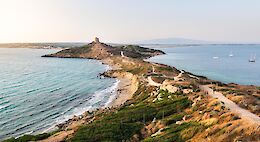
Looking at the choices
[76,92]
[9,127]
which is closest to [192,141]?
[9,127]

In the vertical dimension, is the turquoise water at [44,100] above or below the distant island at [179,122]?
below

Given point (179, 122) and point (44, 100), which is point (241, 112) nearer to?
point (179, 122)

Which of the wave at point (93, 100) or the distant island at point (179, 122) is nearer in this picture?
the distant island at point (179, 122)

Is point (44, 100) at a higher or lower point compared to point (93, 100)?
higher

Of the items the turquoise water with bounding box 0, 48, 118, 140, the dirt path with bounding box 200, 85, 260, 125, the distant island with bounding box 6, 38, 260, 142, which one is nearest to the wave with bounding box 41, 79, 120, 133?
the turquoise water with bounding box 0, 48, 118, 140

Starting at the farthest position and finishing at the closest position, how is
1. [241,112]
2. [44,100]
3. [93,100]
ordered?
[93,100] < [44,100] < [241,112]

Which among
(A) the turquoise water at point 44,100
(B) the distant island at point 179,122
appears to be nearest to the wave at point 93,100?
(A) the turquoise water at point 44,100

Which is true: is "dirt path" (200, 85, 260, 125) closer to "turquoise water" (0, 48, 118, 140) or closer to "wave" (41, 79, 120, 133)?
"wave" (41, 79, 120, 133)

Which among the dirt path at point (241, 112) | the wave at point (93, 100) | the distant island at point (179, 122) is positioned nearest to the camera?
the distant island at point (179, 122)

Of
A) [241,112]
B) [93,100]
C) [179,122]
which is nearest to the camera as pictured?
[241,112]

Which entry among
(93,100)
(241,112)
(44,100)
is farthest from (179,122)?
(44,100)

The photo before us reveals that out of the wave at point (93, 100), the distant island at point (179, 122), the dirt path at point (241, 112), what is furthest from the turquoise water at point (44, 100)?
the dirt path at point (241, 112)

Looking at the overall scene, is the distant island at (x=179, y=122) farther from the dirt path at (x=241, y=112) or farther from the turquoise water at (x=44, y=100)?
the turquoise water at (x=44, y=100)

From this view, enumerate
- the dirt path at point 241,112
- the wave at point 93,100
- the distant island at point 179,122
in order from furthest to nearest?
the wave at point 93,100, the dirt path at point 241,112, the distant island at point 179,122
